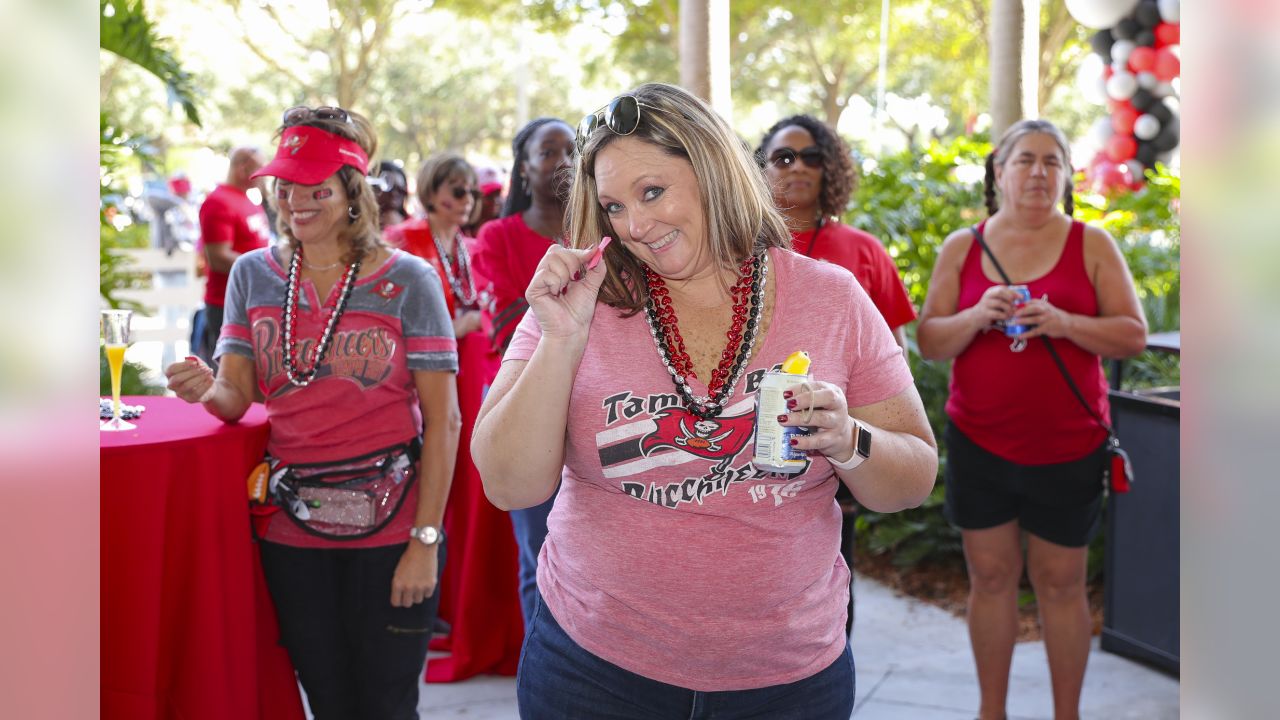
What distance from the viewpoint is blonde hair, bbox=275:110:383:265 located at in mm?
3078

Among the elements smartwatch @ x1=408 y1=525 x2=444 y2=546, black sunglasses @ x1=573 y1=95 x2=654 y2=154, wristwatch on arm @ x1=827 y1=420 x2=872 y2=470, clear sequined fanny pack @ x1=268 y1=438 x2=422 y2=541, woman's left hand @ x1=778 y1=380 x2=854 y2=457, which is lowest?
smartwatch @ x1=408 y1=525 x2=444 y2=546

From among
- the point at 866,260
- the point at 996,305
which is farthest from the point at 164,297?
the point at 996,305

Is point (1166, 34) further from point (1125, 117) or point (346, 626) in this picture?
point (346, 626)

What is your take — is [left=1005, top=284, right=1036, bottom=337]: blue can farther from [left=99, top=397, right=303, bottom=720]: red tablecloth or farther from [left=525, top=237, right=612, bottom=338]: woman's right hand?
[left=99, top=397, right=303, bottom=720]: red tablecloth

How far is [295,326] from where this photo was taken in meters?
2.99

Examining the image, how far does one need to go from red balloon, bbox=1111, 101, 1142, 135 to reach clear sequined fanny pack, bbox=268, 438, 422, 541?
38.1 feet

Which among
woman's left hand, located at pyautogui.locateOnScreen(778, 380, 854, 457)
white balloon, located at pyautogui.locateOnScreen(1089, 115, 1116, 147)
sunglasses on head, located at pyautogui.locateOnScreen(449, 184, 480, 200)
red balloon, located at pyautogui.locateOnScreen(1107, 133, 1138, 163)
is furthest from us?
white balloon, located at pyautogui.locateOnScreen(1089, 115, 1116, 147)

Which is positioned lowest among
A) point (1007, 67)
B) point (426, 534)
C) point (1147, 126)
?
point (426, 534)

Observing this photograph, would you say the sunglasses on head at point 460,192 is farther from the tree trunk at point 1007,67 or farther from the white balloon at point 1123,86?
the white balloon at point 1123,86

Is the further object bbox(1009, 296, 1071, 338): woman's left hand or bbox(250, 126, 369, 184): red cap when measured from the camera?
bbox(1009, 296, 1071, 338): woman's left hand

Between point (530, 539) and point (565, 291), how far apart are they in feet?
6.18

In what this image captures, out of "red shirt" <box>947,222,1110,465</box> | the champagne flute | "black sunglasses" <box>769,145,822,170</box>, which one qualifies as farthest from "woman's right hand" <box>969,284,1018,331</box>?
the champagne flute
